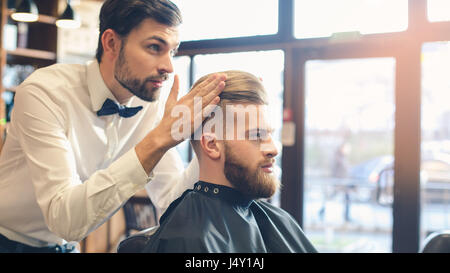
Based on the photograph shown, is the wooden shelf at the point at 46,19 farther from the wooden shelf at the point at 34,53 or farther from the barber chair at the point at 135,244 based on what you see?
the barber chair at the point at 135,244

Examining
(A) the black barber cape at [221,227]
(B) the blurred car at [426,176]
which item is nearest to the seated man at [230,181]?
(A) the black barber cape at [221,227]

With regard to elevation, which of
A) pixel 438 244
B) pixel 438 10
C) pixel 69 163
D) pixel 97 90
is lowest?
pixel 438 244

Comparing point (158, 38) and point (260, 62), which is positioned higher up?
point (260, 62)

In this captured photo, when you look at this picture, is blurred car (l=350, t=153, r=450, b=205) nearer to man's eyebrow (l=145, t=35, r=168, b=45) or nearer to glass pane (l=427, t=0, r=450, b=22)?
glass pane (l=427, t=0, r=450, b=22)

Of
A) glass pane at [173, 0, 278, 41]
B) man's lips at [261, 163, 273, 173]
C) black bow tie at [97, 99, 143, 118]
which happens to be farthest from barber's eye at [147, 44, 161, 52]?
glass pane at [173, 0, 278, 41]

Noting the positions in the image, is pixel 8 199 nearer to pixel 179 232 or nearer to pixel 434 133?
pixel 179 232

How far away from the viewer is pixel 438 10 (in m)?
2.84

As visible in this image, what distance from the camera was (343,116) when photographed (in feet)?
20.9

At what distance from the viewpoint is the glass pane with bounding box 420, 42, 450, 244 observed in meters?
3.03

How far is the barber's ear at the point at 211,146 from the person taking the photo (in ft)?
4.51

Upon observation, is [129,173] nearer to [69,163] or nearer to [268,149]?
[69,163]

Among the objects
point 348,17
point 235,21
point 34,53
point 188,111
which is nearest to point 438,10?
point 348,17

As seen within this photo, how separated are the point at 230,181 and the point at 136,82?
482 mm

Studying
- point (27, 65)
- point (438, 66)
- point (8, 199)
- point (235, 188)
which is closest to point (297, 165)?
point (438, 66)
